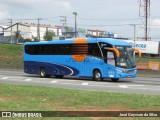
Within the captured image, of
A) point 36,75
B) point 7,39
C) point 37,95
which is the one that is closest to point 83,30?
point 7,39

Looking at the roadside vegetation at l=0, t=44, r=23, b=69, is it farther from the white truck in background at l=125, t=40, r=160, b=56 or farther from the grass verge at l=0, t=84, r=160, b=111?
the grass verge at l=0, t=84, r=160, b=111

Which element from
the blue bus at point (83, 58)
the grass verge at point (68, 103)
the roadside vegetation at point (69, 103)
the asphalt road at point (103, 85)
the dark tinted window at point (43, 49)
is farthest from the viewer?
the dark tinted window at point (43, 49)

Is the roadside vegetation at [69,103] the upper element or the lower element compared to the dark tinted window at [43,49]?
lower

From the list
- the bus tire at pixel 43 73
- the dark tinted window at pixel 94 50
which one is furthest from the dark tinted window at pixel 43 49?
the dark tinted window at pixel 94 50

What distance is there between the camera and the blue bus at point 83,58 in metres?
29.9

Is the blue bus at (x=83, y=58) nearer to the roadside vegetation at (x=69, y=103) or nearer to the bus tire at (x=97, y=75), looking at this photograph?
the bus tire at (x=97, y=75)

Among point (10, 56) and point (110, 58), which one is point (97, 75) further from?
point (10, 56)

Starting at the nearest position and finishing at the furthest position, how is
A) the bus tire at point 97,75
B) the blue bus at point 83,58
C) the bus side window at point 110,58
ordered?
the bus side window at point 110,58, the blue bus at point 83,58, the bus tire at point 97,75

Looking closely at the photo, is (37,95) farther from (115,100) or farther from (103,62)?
(103,62)

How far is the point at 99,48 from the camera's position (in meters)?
30.2

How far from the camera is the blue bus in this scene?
29.9m

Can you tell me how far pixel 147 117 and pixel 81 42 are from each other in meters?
22.1

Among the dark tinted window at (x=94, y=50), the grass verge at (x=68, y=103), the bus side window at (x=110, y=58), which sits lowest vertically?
the grass verge at (x=68, y=103)

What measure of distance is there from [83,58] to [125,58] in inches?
134
